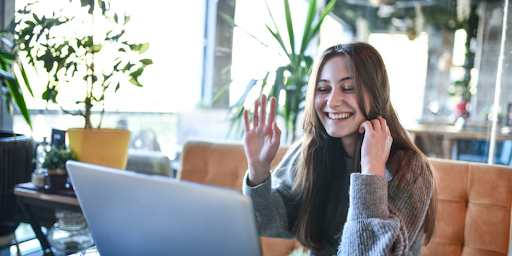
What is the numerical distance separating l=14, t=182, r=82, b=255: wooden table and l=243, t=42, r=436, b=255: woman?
0.82 m

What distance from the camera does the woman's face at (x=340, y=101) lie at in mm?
1204

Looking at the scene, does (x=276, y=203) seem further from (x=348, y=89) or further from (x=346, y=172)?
(x=348, y=89)

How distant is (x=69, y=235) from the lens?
1.79 metres

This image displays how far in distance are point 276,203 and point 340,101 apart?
1.28 feet

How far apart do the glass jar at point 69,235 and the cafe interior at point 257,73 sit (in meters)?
0.14

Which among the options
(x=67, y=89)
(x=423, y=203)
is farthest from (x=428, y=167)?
(x=67, y=89)

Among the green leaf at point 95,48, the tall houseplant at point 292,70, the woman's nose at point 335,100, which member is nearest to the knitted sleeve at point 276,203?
the woman's nose at point 335,100

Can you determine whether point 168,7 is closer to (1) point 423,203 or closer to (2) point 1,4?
(2) point 1,4

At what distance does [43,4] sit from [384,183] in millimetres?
2301

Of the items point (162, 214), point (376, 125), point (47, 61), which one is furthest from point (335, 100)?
point (47, 61)

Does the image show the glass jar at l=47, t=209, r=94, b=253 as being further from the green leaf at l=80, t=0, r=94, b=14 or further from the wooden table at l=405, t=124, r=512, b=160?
the wooden table at l=405, t=124, r=512, b=160

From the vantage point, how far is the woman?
1.02m

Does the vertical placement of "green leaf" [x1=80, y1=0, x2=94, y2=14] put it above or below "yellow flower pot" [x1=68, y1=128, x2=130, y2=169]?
above

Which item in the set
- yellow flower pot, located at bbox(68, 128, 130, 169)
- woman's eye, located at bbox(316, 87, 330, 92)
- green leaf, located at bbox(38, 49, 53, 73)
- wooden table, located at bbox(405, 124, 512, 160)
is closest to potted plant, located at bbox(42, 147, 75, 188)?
yellow flower pot, located at bbox(68, 128, 130, 169)
